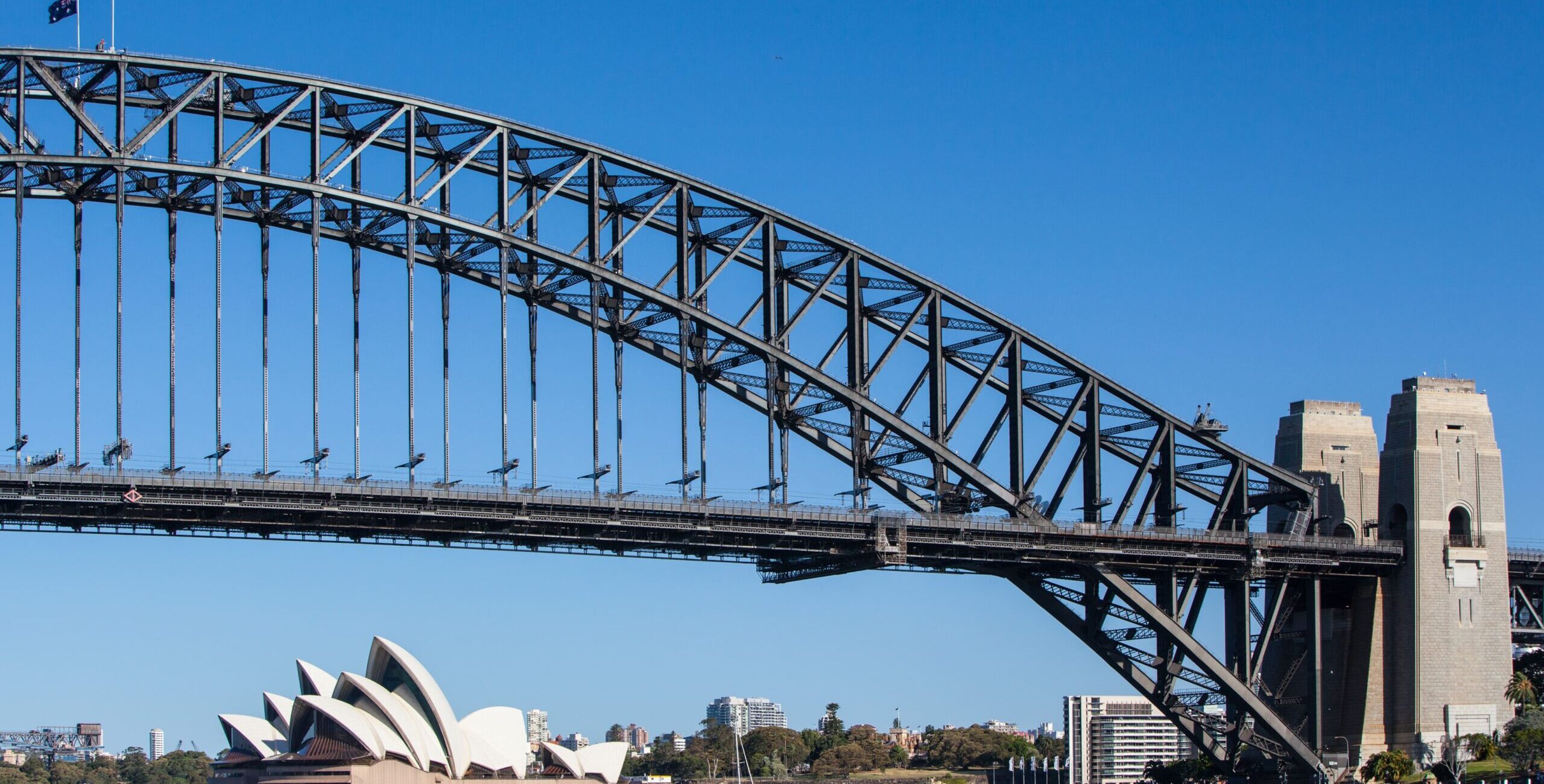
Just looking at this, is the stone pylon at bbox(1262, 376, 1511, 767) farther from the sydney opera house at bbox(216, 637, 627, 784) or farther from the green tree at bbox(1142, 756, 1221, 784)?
the sydney opera house at bbox(216, 637, 627, 784)

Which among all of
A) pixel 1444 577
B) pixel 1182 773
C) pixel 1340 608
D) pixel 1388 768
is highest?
pixel 1444 577

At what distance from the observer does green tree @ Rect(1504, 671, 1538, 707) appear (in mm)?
119688

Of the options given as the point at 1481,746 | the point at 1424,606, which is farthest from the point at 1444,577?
the point at 1481,746

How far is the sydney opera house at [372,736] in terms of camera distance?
109 metres

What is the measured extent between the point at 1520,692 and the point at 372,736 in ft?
207

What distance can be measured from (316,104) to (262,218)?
7328 millimetres

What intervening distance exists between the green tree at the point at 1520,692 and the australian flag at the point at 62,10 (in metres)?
80.6

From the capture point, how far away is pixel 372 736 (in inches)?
4304

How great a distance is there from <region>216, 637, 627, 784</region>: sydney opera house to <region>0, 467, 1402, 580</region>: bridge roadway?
16.9 metres

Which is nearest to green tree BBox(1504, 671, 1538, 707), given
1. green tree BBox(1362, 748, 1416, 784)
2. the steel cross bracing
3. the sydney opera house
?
the steel cross bracing

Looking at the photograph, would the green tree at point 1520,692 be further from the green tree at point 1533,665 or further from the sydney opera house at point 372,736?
the sydney opera house at point 372,736

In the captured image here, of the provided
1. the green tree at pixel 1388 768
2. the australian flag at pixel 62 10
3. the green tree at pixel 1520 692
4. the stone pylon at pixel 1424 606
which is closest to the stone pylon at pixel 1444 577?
the stone pylon at pixel 1424 606

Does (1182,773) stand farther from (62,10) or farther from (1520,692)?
(62,10)

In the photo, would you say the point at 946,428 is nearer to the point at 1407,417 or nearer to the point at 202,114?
the point at 1407,417
